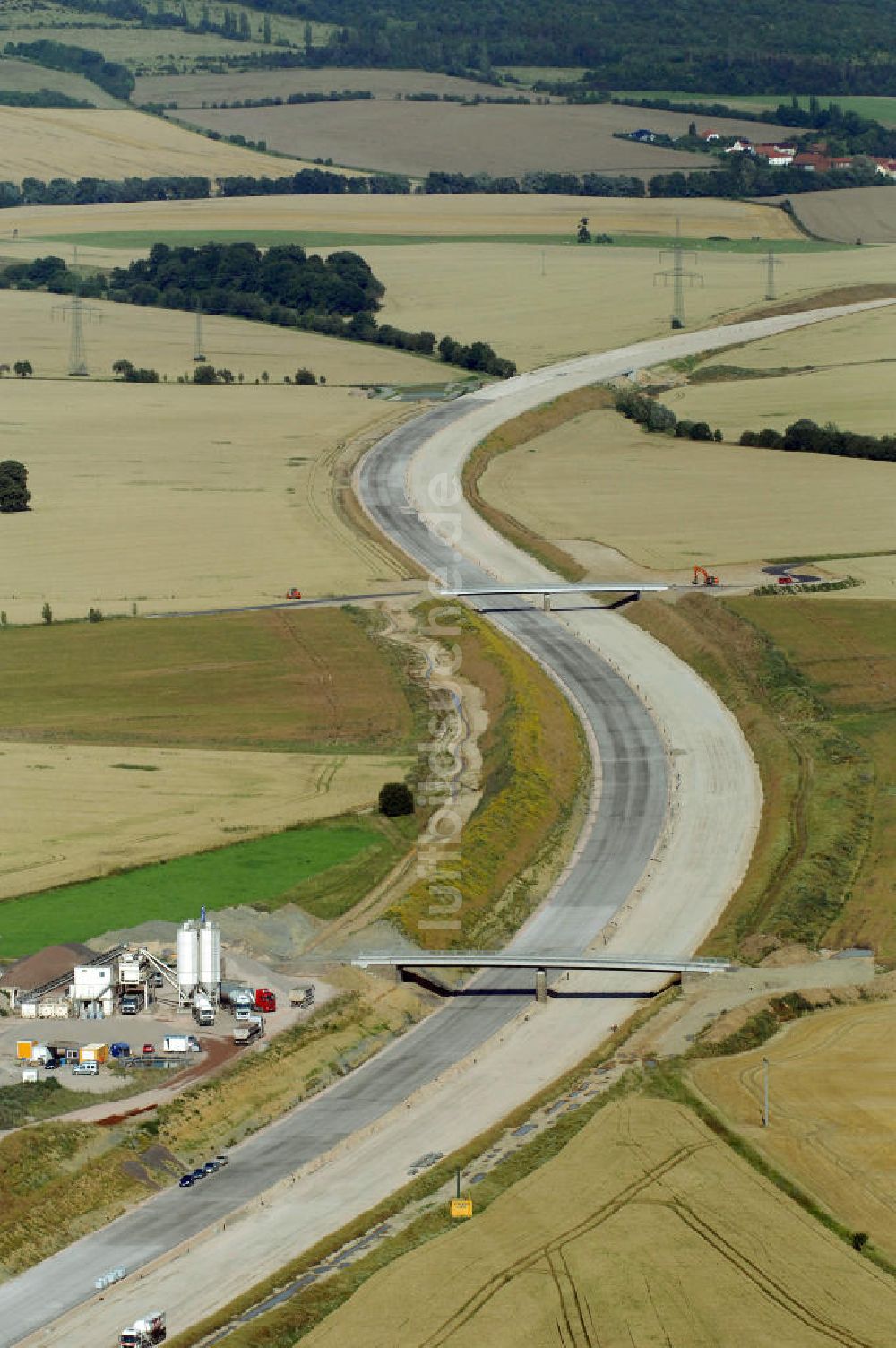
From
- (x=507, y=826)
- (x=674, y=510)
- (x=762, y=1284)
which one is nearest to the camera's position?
(x=762, y=1284)

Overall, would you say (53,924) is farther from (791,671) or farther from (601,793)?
(791,671)

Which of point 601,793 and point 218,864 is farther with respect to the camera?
point 601,793

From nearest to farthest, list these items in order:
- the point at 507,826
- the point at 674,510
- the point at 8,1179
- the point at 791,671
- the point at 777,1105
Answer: the point at 8,1179
the point at 777,1105
the point at 507,826
the point at 791,671
the point at 674,510

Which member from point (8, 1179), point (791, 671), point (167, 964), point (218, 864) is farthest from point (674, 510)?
point (8, 1179)

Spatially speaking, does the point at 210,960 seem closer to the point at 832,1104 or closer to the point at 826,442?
the point at 832,1104

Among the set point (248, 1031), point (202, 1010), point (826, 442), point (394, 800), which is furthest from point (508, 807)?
point (826, 442)
